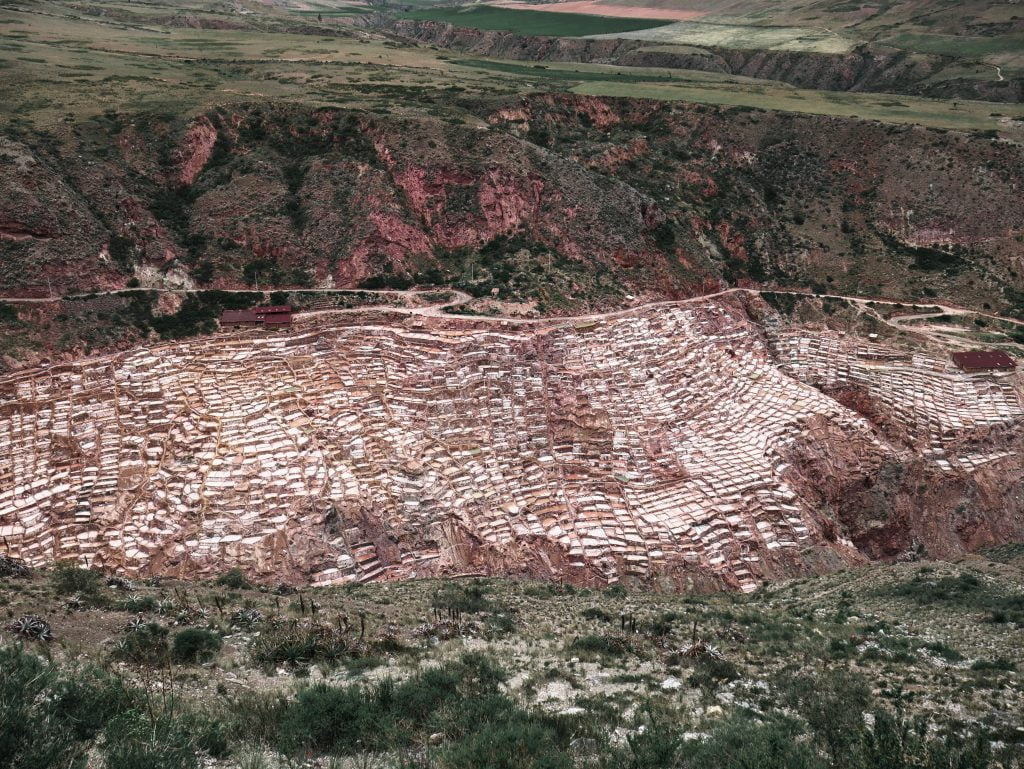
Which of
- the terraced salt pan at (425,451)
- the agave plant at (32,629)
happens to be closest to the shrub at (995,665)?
the terraced salt pan at (425,451)

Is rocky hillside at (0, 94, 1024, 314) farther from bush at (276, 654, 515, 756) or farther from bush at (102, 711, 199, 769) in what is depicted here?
bush at (102, 711, 199, 769)

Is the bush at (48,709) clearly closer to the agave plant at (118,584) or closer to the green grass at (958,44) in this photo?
the agave plant at (118,584)

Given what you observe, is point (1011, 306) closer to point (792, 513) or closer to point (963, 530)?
point (963, 530)

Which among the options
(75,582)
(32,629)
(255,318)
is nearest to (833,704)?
(32,629)

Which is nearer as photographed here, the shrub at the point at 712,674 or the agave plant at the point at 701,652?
the shrub at the point at 712,674

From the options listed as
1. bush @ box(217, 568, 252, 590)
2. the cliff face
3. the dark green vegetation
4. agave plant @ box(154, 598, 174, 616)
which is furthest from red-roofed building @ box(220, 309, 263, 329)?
the cliff face
